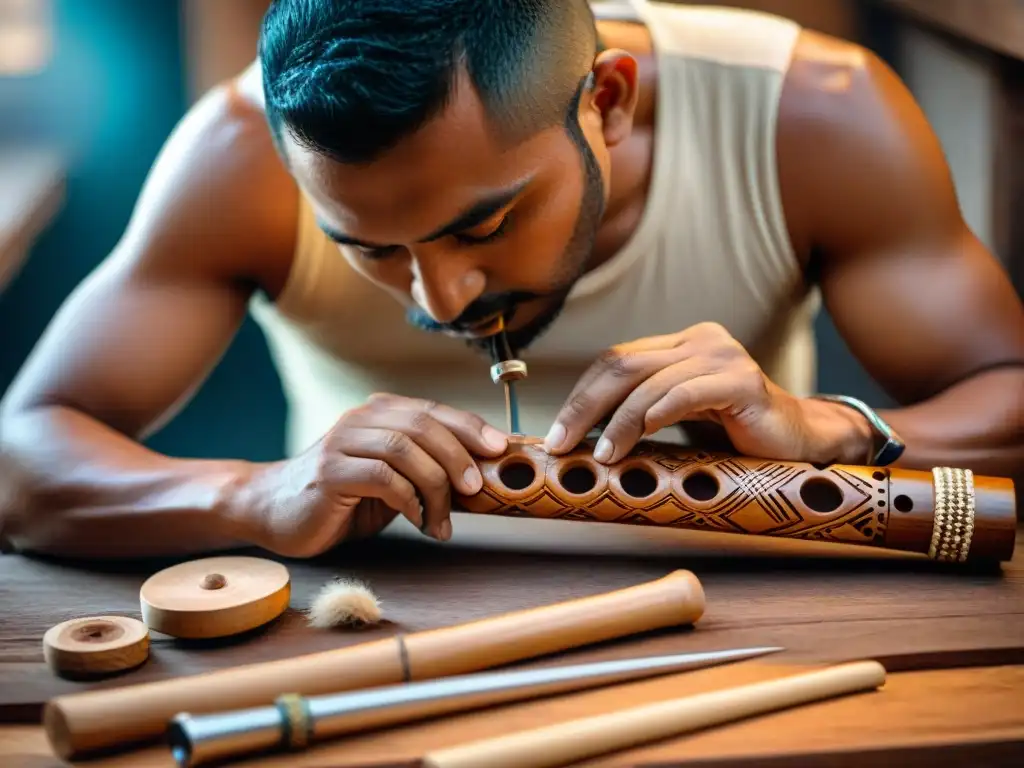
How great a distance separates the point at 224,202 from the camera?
133cm

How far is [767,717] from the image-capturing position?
2.38ft

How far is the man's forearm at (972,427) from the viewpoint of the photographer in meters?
1.15

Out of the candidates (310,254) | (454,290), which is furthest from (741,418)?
(310,254)

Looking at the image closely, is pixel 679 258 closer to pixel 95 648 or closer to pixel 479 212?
pixel 479 212

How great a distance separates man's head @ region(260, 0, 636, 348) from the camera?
92cm

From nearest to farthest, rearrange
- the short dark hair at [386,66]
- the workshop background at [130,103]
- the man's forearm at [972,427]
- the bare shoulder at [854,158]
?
the short dark hair at [386,66], the man's forearm at [972,427], the bare shoulder at [854,158], the workshop background at [130,103]

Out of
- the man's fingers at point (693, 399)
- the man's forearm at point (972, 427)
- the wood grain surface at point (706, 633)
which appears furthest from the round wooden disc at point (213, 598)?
the man's forearm at point (972, 427)

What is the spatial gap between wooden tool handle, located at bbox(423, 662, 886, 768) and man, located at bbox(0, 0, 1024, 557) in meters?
0.30

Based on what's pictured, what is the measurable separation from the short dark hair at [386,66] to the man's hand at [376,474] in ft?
0.81

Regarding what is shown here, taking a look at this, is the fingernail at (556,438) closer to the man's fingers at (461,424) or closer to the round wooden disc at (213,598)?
the man's fingers at (461,424)

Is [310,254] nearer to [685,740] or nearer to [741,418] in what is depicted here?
[741,418]

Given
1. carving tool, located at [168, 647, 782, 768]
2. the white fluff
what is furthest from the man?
carving tool, located at [168, 647, 782, 768]

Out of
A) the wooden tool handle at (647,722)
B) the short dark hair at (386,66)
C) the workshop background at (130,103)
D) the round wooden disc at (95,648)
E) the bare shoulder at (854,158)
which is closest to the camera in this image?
the wooden tool handle at (647,722)

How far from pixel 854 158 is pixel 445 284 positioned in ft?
1.97
